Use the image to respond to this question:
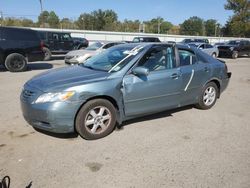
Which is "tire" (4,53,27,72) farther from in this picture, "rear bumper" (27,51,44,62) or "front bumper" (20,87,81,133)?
"front bumper" (20,87,81,133)

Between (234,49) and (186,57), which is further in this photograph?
(234,49)

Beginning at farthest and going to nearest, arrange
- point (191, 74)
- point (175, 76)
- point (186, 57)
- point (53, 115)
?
point (186, 57), point (191, 74), point (175, 76), point (53, 115)

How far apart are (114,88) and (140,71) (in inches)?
21.5

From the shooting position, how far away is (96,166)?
3881mm

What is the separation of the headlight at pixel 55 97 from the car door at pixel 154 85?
97 cm

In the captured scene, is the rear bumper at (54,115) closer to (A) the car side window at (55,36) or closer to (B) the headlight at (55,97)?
(B) the headlight at (55,97)

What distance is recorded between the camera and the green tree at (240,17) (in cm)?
6675

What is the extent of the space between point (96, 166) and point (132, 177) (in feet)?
1.81

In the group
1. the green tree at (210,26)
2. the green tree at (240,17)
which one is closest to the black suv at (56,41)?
the green tree at (240,17)

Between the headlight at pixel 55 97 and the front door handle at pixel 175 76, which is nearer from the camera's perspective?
the headlight at pixel 55 97

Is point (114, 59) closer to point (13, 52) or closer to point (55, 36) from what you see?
point (13, 52)

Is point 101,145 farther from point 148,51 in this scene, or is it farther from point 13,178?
point 148,51

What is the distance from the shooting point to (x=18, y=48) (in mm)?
13117

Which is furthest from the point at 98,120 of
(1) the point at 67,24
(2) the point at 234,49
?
(1) the point at 67,24
